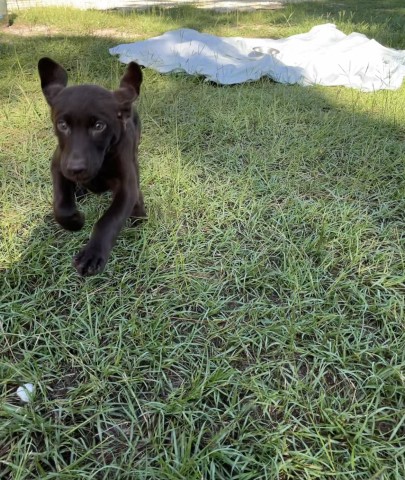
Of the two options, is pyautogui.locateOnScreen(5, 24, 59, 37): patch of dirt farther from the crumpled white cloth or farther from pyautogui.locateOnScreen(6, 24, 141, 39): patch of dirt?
the crumpled white cloth

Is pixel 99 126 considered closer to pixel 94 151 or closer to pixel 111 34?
pixel 94 151

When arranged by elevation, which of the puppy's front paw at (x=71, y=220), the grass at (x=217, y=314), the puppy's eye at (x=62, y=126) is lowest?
the grass at (x=217, y=314)

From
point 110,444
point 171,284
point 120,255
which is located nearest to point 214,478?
point 110,444

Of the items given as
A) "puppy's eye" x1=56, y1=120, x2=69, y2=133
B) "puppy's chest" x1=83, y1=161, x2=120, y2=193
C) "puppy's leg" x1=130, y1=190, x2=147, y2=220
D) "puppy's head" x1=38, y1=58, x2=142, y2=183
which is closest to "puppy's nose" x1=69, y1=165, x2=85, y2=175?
"puppy's head" x1=38, y1=58, x2=142, y2=183

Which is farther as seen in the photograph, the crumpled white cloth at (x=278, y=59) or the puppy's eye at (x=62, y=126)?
the crumpled white cloth at (x=278, y=59)

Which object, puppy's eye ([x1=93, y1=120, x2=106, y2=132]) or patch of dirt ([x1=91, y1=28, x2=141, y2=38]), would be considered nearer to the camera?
puppy's eye ([x1=93, y1=120, x2=106, y2=132])

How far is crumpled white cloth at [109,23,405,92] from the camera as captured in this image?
491 centimetres

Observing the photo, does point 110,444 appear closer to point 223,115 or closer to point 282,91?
point 223,115

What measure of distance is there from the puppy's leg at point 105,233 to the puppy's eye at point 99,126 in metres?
0.29

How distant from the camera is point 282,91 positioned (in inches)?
178

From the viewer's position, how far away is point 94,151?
189 cm

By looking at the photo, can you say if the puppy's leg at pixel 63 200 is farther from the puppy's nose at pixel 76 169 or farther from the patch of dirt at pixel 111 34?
the patch of dirt at pixel 111 34

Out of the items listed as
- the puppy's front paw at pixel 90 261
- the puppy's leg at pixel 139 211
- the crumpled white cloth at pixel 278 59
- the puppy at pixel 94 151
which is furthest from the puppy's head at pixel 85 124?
the crumpled white cloth at pixel 278 59

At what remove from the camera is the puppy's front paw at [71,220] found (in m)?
2.15
